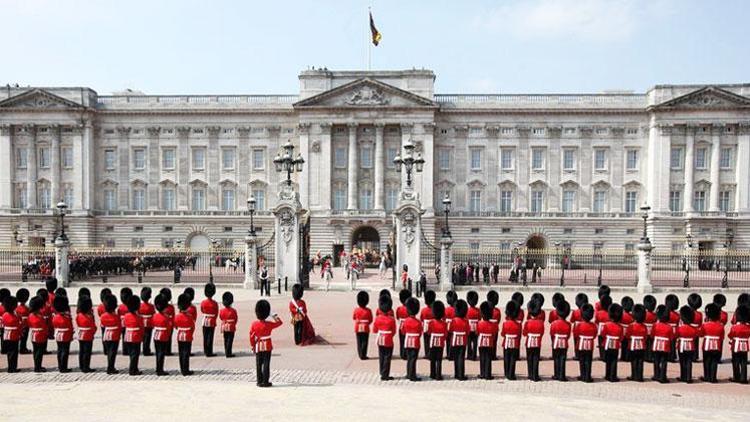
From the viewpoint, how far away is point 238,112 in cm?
5316

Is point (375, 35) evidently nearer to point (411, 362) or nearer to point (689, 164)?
point (689, 164)

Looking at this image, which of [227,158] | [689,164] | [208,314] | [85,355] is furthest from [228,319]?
[689,164]

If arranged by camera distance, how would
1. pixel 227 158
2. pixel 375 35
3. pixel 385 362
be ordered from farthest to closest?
pixel 227 158, pixel 375 35, pixel 385 362

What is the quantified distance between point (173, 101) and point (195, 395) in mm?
48164

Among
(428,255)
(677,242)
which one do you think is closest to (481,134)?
(428,255)

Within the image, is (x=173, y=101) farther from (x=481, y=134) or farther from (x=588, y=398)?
(x=588, y=398)

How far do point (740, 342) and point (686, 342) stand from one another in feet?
3.15

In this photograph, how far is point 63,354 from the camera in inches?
471

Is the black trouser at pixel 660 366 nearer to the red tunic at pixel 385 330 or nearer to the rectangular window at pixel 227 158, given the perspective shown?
the red tunic at pixel 385 330

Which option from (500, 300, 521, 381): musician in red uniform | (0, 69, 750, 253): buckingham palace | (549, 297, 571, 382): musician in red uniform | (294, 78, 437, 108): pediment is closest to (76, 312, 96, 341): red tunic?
(500, 300, 521, 381): musician in red uniform

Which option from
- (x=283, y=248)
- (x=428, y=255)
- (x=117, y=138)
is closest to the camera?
→ (x=283, y=248)

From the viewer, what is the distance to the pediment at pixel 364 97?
51.0 metres

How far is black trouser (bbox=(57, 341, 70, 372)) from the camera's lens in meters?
11.9

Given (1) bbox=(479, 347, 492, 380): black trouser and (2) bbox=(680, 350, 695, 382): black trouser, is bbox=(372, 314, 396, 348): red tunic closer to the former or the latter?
(1) bbox=(479, 347, 492, 380): black trouser
